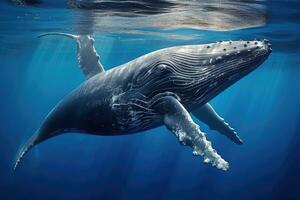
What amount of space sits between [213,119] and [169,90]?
130 inches

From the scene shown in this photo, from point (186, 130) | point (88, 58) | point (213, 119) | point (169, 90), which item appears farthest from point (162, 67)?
point (88, 58)

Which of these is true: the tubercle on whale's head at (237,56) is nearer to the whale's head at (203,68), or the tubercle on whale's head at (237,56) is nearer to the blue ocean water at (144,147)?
the whale's head at (203,68)

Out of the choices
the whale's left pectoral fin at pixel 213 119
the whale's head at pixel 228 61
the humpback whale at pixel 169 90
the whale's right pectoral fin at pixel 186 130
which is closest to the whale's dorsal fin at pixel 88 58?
the humpback whale at pixel 169 90

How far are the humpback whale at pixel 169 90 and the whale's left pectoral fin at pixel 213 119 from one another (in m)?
2.13

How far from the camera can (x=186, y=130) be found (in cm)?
740

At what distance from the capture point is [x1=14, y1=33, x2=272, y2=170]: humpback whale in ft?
24.6

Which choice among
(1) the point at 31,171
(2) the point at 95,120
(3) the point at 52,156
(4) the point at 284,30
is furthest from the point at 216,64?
(3) the point at 52,156

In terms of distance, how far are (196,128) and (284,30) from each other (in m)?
17.8

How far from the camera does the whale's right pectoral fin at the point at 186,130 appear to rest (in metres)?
6.88

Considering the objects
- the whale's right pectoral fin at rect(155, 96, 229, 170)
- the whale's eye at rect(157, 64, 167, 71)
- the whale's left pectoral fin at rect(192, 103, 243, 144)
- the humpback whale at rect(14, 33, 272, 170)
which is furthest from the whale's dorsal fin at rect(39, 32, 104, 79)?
the whale's right pectoral fin at rect(155, 96, 229, 170)

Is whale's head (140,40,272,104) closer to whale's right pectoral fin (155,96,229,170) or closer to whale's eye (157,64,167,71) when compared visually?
whale's eye (157,64,167,71)

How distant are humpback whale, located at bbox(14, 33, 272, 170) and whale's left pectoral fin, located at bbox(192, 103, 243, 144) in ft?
6.99

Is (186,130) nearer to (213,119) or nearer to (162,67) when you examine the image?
(162,67)

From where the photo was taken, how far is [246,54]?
24.9 ft
